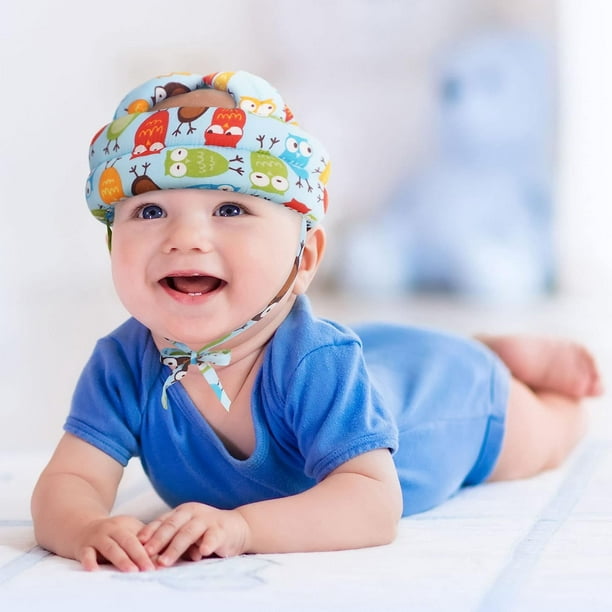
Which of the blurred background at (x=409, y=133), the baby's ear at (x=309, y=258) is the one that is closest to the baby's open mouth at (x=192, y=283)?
the baby's ear at (x=309, y=258)

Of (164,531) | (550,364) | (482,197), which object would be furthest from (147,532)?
(482,197)

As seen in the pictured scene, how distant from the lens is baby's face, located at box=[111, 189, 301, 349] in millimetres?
1104

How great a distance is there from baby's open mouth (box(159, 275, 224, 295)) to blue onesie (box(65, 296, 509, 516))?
100mm

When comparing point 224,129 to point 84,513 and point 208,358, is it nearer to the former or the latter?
point 208,358

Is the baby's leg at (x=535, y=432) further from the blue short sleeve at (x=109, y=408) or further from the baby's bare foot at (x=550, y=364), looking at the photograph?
the blue short sleeve at (x=109, y=408)

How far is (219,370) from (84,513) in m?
0.22

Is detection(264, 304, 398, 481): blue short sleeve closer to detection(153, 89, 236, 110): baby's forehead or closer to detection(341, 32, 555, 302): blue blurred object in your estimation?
detection(153, 89, 236, 110): baby's forehead

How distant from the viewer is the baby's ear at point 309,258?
1.23 meters

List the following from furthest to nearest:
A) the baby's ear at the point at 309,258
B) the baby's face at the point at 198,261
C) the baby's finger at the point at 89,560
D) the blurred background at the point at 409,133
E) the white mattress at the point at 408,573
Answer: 1. the blurred background at the point at 409,133
2. the baby's ear at the point at 309,258
3. the baby's face at the point at 198,261
4. the baby's finger at the point at 89,560
5. the white mattress at the point at 408,573

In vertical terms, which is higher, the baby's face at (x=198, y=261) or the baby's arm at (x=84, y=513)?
the baby's face at (x=198, y=261)

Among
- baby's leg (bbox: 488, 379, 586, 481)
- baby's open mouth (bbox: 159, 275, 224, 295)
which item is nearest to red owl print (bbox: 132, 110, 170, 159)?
baby's open mouth (bbox: 159, 275, 224, 295)

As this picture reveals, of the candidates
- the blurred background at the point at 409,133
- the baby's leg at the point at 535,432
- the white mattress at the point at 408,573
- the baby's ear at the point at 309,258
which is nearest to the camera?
the white mattress at the point at 408,573

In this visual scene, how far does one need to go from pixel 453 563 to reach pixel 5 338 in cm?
263

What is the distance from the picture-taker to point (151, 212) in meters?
1.15
